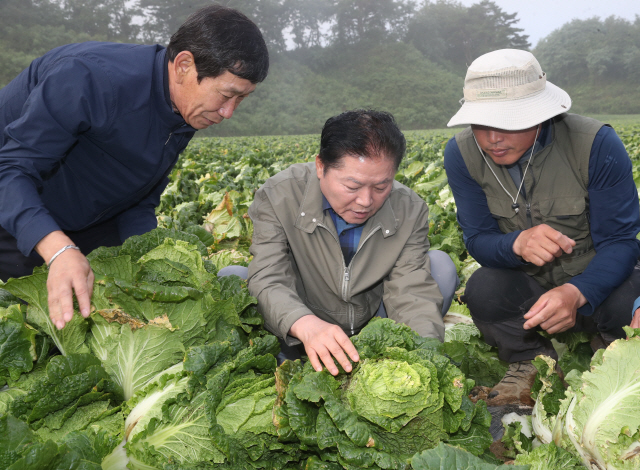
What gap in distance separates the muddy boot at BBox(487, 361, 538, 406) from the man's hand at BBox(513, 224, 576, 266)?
2.25 feet

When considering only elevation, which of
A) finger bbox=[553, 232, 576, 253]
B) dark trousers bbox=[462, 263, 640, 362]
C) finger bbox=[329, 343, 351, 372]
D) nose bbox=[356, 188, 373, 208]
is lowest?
dark trousers bbox=[462, 263, 640, 362]

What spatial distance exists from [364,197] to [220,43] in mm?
856

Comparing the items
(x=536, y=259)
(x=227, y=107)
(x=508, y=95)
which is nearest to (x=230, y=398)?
(x=227, y=107)

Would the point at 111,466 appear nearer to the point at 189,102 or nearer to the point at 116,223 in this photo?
the point at 189,102

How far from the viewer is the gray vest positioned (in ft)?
8.06

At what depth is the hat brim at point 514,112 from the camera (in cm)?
219

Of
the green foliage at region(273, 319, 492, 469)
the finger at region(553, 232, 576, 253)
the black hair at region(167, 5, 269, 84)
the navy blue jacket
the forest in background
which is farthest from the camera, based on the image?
the forest in background

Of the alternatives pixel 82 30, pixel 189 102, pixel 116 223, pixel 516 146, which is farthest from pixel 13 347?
pixel 82 30

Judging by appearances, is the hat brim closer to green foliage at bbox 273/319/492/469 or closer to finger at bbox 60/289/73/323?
green foliage at bbox 273/319/492/469

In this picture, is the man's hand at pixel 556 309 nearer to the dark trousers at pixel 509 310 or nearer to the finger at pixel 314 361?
the dark trousers at pixel 509 310

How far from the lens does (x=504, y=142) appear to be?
2.32 metres

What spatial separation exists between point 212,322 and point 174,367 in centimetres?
24

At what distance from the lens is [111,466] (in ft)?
4.90

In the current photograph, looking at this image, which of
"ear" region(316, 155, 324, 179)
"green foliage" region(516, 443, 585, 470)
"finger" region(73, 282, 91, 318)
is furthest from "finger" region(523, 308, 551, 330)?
"finger" region(73, 282, 91, 318)
